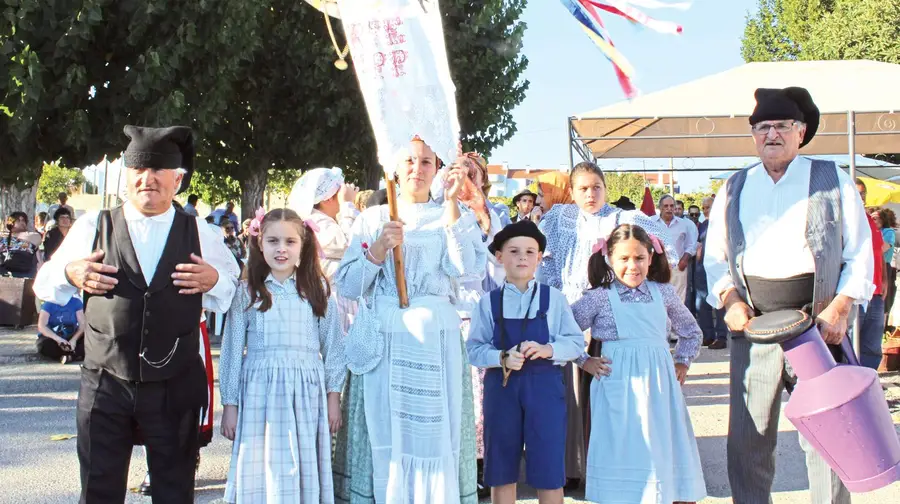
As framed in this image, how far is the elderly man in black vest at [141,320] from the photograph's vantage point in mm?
3469

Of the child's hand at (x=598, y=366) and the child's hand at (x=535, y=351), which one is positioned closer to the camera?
the child's hand at (x=535, y=351)

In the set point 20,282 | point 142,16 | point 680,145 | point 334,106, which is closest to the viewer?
point 680,145

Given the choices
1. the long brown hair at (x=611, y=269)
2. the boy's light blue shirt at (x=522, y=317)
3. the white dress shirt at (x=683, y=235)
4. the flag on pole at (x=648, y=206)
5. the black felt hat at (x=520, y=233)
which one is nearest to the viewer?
the boy's light blue shirt at (x=522, y=317)

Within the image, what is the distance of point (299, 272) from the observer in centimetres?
421

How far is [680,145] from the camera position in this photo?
10.9 metres

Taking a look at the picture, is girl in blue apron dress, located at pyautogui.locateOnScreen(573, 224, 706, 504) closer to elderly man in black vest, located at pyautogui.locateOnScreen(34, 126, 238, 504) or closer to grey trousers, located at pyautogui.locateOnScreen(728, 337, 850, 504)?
grey trousers, located at pyautogui.locateOnScreen(728, 337, 850, 504)

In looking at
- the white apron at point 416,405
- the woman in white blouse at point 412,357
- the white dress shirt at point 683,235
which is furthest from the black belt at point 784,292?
the white dress shirt at point 683,235

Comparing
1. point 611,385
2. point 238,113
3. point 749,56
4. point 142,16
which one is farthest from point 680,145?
point 749,56

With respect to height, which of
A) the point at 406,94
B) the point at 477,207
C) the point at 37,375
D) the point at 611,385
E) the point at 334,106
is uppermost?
the point at 334,106

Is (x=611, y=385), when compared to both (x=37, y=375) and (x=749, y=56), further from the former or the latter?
(x=749, y=56)

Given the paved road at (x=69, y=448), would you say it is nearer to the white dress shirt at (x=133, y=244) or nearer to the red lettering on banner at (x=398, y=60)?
the white dress shirt at (x=133, y=244)

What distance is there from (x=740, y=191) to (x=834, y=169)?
381 mm

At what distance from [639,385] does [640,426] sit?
19 cm

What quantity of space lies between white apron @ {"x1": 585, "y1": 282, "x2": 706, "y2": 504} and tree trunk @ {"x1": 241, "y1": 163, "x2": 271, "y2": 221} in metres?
16.5
